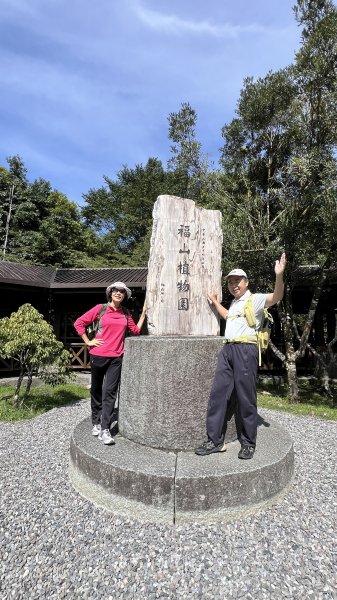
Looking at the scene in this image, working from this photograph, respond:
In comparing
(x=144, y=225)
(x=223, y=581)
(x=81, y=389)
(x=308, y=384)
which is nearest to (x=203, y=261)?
(x=223, y=581)

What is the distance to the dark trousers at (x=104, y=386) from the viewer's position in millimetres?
3633

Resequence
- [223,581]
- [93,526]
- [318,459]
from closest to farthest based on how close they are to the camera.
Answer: [223,581] → [93,526] → [318,459]

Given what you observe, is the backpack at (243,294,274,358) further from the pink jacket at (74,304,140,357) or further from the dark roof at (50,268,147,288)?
the dark roof at (50,268,147,288)

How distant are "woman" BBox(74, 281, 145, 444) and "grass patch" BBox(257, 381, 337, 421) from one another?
4.88 meters

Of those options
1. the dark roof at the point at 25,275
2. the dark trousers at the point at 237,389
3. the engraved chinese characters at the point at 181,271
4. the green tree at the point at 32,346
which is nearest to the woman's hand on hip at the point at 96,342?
the engraved chinese characters at the point at 181,271

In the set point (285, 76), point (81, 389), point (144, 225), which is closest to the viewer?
point (285, 76)

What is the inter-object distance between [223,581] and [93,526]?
3.53 feet

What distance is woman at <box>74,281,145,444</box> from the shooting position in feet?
12.0

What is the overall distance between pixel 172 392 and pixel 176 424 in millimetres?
307

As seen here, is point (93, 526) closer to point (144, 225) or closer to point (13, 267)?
point (13, 267)

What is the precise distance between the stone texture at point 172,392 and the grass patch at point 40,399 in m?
3.84

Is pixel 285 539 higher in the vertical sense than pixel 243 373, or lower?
lower

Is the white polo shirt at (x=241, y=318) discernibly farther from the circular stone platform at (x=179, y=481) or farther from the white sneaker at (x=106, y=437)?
the white sneaker at (x=106, y=437)

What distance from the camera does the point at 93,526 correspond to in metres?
2.70
